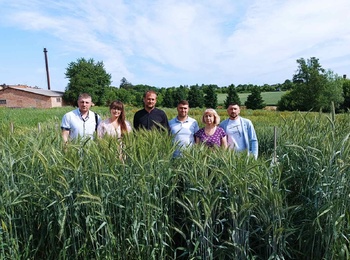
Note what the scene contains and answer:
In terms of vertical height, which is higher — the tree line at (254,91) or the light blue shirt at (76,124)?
the tree line at (254,91)

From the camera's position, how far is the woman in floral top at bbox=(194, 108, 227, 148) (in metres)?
3.51

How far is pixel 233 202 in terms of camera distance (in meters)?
2.04

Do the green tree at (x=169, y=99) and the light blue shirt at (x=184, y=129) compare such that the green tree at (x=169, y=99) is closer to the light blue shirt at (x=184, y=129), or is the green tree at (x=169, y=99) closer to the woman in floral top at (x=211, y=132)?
the light blue shirt at (x=184, y=129)

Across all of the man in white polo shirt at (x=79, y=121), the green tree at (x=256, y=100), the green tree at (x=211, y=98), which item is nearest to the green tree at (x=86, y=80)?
the green tree at (x=211, y=98)

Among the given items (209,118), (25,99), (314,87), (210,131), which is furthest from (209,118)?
(25,99)

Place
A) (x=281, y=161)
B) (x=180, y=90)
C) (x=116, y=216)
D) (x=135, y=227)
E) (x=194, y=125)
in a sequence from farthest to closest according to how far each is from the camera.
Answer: (x=180, y=90) < (x=194, y=125) < (x=281, y=161) < (x=116, y=216) < (x=135, y=227)

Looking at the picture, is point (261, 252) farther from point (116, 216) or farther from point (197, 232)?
point (116, 216)

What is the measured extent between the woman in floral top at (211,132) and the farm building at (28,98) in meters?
48.4

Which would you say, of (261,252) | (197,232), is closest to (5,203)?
(197,232)

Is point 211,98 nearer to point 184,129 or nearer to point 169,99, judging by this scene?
point 169,99

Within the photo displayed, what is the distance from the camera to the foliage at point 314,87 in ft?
138

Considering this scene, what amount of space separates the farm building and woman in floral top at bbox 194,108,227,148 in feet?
159

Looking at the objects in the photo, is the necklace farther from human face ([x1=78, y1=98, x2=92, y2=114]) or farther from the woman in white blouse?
human face ([x1=78, y1=98, x2=92, y2=114])

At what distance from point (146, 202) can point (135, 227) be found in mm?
194
